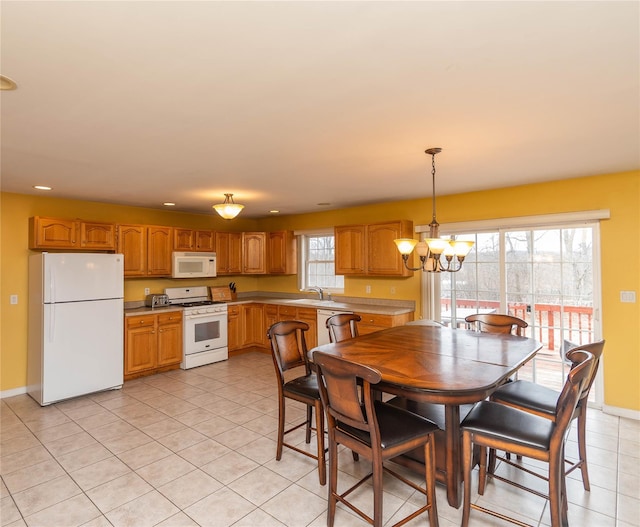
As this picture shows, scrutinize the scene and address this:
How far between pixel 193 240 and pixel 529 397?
4.99m

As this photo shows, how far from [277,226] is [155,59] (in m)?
5.25

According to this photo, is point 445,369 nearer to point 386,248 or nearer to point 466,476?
point 466,476

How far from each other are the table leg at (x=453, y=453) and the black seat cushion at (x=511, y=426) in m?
0.11

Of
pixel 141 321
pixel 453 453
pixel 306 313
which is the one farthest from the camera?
pixel 306 313

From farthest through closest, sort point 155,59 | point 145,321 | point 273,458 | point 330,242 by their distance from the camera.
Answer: point 330,242 → point 145,321 → point 273,458 → point 155,59

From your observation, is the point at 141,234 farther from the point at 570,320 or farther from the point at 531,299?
the point at 570,320

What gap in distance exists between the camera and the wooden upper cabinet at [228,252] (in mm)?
6184

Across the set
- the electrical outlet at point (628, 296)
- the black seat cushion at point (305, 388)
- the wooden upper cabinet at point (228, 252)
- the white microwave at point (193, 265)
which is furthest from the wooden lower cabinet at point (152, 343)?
the electrical outlet at point (628, 296)

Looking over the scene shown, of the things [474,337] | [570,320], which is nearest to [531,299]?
[570,320]

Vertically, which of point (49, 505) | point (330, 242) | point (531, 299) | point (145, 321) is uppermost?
point (330, 242)

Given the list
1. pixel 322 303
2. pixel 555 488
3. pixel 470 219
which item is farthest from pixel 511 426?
pixel 322 303

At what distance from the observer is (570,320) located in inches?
152

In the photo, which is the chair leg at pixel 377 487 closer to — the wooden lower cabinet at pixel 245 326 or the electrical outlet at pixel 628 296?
the electrical outlet at pixel 628 296

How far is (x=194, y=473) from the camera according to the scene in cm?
263
